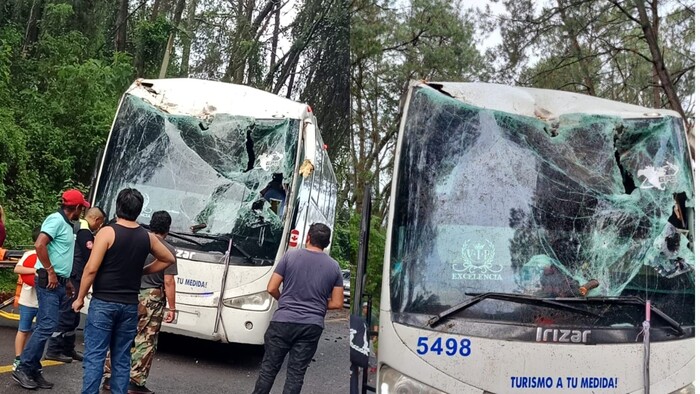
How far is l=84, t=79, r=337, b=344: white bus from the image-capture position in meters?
7.58

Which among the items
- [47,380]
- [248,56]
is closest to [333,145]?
[248,56]

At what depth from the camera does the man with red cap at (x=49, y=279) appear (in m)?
5.83

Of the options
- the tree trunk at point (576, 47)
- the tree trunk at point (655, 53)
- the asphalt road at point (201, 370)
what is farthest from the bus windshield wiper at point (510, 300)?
the tree trunk at point (655, 53)

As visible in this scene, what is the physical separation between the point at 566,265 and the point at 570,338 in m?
0.46

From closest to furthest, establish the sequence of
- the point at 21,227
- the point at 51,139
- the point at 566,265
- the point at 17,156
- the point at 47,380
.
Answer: the point at 566,265
the point at 47,380
the point at 21,227
the point at 17,156
the point at 51,139

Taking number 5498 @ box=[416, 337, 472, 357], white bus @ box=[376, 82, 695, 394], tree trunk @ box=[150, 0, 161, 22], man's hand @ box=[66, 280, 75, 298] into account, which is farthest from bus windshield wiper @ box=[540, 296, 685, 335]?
tree trunk @ box=[150, 0, 161, 22]

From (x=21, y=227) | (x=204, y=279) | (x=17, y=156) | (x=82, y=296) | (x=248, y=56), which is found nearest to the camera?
(x=82, y=296)

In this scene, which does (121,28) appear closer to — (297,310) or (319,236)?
(319,236)

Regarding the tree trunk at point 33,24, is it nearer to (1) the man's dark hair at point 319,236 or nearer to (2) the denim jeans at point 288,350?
(1) the man's dark hair at point 319,236

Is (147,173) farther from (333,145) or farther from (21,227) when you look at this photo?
(333,145)

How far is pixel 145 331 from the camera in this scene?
6.02 m

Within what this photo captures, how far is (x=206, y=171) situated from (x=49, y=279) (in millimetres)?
2419

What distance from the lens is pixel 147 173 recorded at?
315 inches

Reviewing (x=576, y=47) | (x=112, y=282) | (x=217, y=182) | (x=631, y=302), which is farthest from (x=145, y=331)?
(x=576, y=47)
